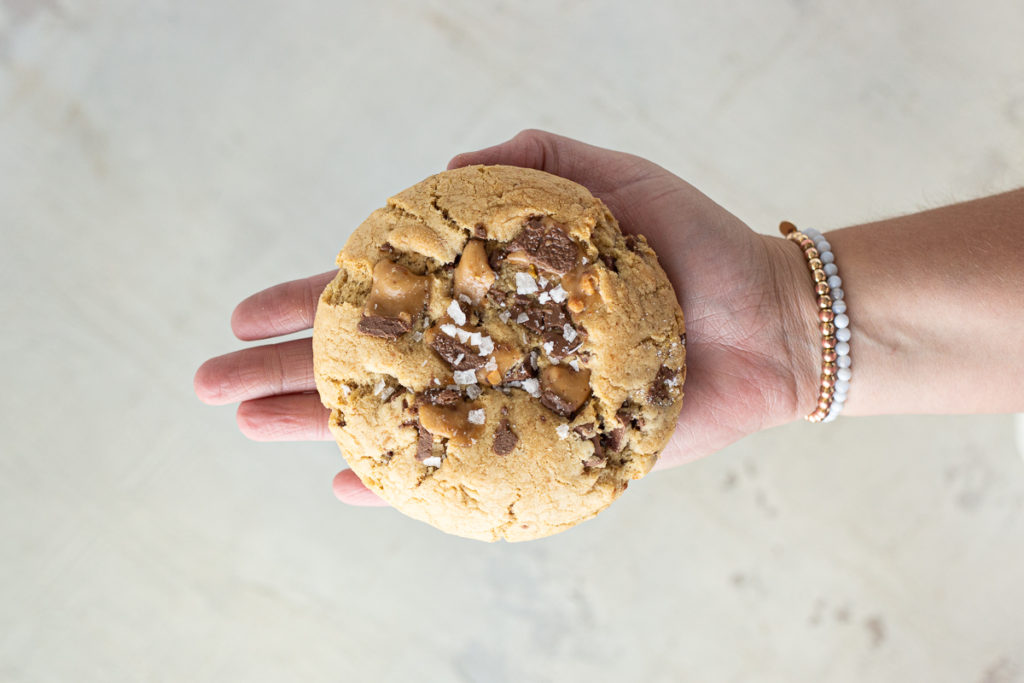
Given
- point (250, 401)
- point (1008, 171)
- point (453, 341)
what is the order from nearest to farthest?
point (453, 341), point (250, 401), point (1008, 171)

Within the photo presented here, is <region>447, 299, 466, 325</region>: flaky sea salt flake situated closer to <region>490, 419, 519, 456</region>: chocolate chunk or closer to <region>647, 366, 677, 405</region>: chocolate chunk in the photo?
<region>490, 419, 519, 456</region>: chocolate chunk

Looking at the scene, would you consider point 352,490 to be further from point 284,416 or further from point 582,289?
point 582,289

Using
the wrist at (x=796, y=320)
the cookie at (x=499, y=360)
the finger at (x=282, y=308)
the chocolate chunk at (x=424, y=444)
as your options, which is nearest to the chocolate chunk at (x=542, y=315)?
the cookie at (x=499, y=360)

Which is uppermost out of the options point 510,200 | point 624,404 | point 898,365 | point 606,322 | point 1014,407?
point 510,200

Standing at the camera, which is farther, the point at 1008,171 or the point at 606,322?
the point at 1008,171

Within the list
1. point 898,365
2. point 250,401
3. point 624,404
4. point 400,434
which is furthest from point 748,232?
point 250,401

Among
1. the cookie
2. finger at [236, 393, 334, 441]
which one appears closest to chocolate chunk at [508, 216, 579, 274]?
the cookie

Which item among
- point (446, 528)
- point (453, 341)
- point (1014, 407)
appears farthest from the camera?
point (1014, 407)

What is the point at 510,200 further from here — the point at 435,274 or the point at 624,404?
the point at 624,404
